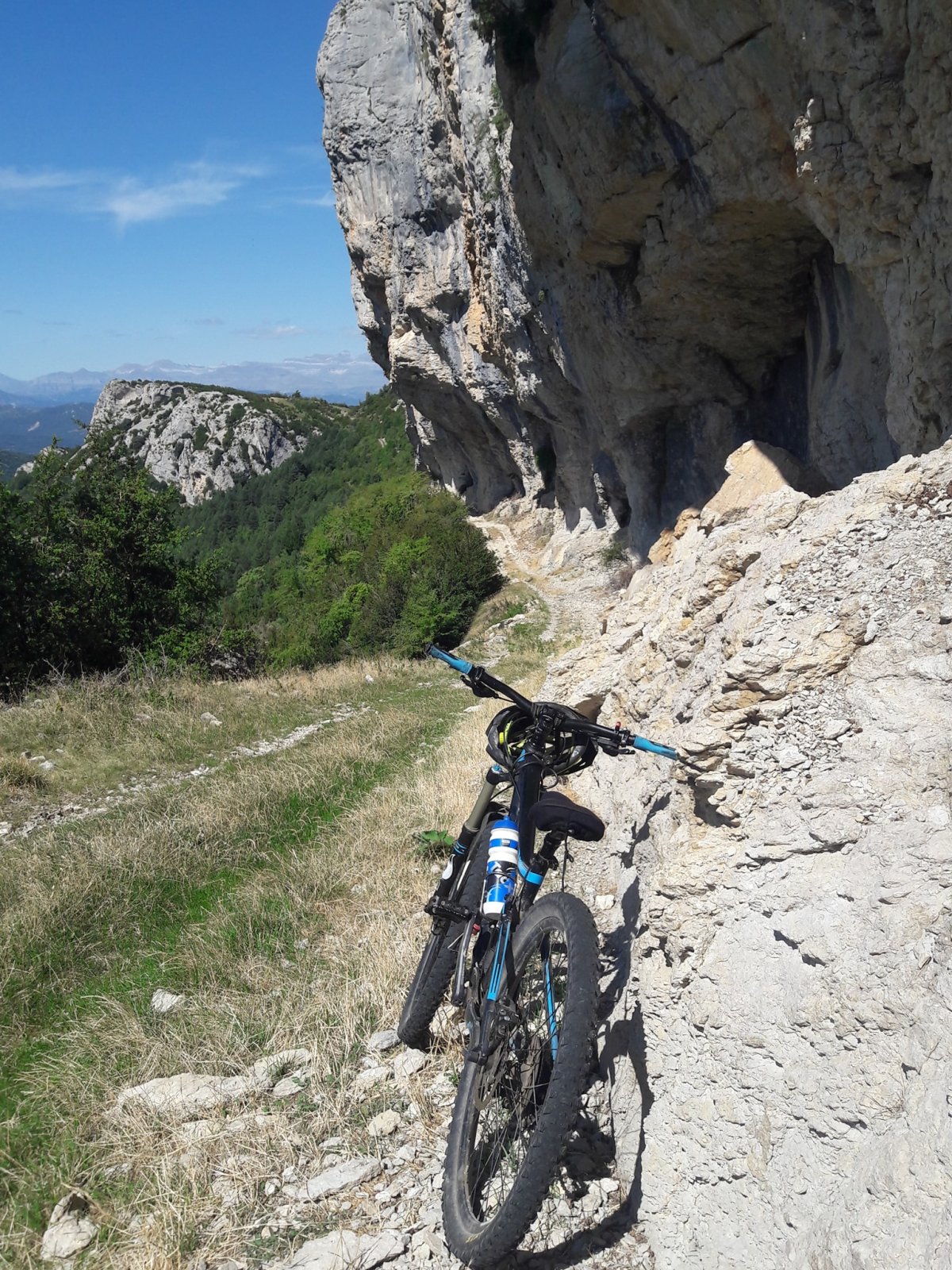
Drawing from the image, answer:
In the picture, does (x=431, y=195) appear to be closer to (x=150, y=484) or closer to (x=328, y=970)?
(x=150, y=484)

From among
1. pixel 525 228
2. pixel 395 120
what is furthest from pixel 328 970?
pixel 395 120

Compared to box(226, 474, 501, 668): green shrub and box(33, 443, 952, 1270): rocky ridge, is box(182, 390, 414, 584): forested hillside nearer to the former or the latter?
box(226, 474, 501, 668): green shrub

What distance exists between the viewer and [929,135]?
255 inches

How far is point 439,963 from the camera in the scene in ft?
11.2

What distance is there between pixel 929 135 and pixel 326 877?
695 cm

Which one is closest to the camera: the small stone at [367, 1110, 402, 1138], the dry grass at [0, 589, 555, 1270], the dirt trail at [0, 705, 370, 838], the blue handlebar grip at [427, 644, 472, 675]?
the dry grass at [0, 589, 555, 1270]

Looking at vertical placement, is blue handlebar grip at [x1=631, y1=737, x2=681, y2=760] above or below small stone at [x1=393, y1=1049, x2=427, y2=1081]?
above

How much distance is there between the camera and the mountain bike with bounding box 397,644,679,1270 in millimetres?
2223

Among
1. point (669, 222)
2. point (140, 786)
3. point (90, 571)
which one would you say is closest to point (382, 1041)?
point (140, 786)

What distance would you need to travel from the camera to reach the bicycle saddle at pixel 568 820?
275 centimetres

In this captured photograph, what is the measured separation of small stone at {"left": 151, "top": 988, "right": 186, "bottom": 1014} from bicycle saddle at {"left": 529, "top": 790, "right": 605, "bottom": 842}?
7.89ft

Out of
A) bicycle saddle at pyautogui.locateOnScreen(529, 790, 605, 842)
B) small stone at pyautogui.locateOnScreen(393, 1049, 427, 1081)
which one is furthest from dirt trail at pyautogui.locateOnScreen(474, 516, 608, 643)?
bicycle saddle at pyautogui.locateOnScreen(529, 790, 605, 842)

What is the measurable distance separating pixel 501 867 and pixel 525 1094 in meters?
0.68

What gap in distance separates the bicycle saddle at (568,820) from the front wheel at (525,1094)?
0.84 feet
